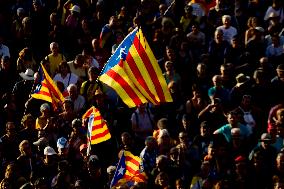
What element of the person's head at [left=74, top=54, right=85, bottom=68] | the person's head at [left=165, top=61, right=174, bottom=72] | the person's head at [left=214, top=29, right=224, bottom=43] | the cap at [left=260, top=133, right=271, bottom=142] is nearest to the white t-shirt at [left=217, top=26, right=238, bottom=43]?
the person's head at [left=214, top=29, right=224, bottom=43]

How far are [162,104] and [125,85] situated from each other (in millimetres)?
3123

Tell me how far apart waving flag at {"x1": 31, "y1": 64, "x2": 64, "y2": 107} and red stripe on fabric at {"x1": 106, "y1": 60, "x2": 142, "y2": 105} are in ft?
10.9

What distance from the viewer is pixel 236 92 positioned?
1972 cm

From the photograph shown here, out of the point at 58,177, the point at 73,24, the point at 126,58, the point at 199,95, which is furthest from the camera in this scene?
the point at 73,24

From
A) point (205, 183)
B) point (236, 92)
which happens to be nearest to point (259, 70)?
point (236, 92)

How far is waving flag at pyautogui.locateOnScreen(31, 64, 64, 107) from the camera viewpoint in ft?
67.4

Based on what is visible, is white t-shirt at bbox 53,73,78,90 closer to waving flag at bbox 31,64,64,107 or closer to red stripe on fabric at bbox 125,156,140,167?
waving flag at bbox 31,64,64,107

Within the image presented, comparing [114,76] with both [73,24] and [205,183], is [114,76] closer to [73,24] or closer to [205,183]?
[205,183]

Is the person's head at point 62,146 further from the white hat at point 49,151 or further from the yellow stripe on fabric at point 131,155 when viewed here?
the yellow stripe on fabric at point 131,155

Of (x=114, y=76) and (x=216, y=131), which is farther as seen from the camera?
(x=216, y=131)

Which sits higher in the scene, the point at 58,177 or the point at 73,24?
the point at 73,24

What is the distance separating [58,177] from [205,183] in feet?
8.35

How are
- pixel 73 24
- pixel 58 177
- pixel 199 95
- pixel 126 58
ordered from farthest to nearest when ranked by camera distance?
pixel 73 24 < pixel 199 95 < pixel 58 177 < pixel 126 58

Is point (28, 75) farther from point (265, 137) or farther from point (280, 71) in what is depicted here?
point (265, 137)
